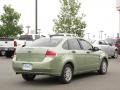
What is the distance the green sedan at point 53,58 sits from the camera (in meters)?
11.7

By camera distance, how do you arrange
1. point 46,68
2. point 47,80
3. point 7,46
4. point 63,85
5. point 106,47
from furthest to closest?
point 7,46
point 106,47
point 47,80
point 63,85
point 46,68

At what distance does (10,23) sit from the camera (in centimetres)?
4528

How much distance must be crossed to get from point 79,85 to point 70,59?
1001 millimetres

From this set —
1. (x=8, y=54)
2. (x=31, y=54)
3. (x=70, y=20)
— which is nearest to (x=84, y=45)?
(x=31, y=54)

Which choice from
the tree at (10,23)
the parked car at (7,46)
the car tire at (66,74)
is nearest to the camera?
the car tire at (66,74)

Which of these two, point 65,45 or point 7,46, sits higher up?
point 65,45

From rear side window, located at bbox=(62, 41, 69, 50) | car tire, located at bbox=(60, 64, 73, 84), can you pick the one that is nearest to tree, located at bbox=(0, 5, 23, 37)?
rear side window, located at bbox=(62, 41, 69, 50)

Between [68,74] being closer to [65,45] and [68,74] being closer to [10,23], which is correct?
[65,45]

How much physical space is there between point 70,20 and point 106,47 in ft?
51.9

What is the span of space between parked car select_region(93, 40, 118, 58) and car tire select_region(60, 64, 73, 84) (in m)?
12.3

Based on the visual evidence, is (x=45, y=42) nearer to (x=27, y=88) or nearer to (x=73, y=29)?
(x=27, y=88)

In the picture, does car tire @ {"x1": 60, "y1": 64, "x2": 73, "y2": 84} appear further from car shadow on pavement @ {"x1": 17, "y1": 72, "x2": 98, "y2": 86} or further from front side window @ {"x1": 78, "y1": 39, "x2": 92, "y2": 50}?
front side window @ {"x1": 78, "y1": 39, "x2": 92, "y2": 50}

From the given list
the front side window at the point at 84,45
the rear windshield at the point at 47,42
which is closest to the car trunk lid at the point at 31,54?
the rear windshield at the point at 47,42

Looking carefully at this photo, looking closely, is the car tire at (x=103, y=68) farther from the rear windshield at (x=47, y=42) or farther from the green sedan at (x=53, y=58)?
the rear windshield at (x=47, y=42)
